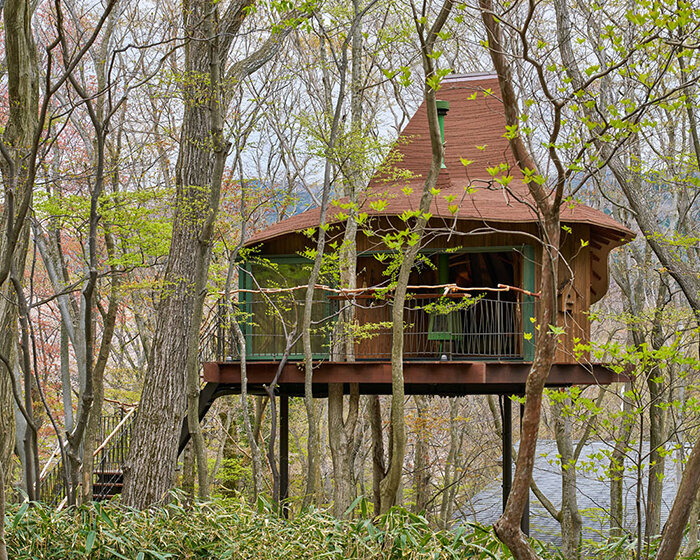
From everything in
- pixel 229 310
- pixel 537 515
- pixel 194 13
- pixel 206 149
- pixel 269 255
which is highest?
pixel 194 13

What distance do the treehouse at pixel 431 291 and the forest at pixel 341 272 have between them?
0.05 meters

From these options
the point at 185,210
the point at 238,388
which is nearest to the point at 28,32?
the point at 185,210

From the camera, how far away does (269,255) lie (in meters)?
12.4

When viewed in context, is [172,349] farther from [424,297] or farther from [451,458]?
[451,458]

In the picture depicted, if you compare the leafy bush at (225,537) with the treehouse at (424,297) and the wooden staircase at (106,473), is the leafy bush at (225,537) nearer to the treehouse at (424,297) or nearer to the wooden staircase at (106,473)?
the treehouse at (424,297)

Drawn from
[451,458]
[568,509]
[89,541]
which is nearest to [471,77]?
[568,509]

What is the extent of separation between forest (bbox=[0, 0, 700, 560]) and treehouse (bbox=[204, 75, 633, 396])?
5 cm

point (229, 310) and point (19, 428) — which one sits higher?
point (229, 310)

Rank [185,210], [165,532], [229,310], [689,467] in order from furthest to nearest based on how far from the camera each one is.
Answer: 1. [229,310]
2. [185,210]
3. [165,532]
4. [689,467]

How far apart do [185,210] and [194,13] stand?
7.27 ft

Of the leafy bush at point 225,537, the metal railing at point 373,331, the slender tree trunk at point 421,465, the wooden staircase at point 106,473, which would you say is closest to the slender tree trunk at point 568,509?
the slender tree trunk at point 421,465

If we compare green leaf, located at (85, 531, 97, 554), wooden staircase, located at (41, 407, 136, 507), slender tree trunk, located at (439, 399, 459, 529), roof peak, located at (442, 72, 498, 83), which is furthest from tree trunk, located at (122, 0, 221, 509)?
slender tree trunk, located at (439, 399, 459, 529)

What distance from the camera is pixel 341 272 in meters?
11.2

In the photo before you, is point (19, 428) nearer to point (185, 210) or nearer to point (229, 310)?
point (229, 310)
